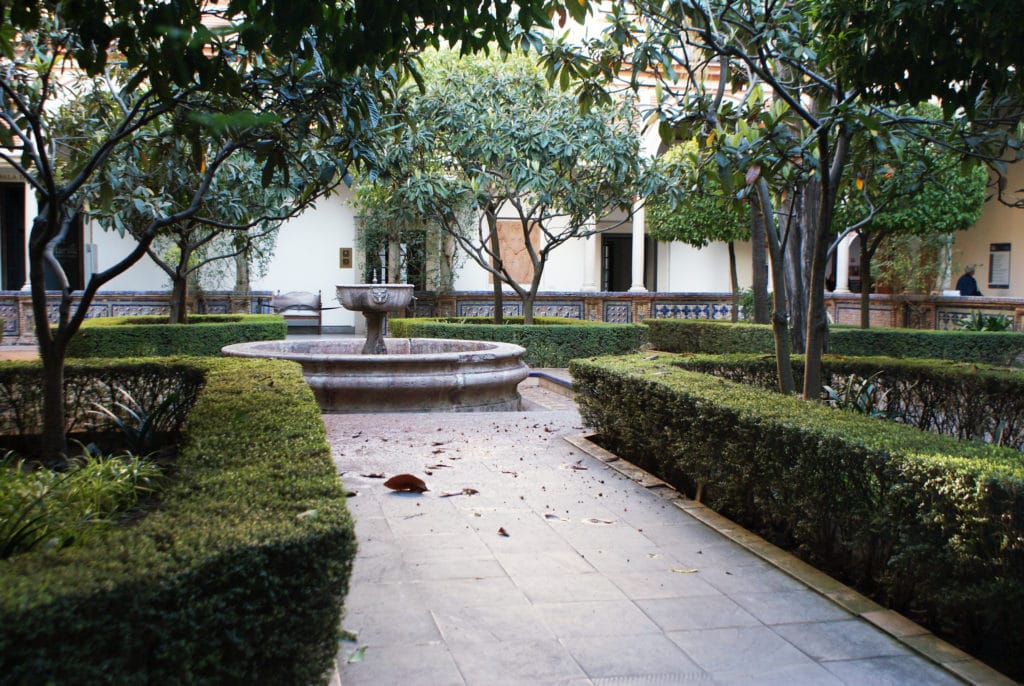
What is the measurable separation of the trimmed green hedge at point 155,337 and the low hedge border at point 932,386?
8.03m

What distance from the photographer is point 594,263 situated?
2367 centimetres

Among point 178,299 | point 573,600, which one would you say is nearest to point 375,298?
point 178,299

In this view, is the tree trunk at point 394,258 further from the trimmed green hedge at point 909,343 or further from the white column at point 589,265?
the trimmed green hedge at point 909,343

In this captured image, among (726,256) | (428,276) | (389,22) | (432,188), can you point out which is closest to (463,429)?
(389,22)

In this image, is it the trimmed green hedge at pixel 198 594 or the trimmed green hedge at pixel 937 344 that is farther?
the trimmed green hedge at pixel 937 344

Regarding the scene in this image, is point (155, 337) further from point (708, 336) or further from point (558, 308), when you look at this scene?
point (558, 308)

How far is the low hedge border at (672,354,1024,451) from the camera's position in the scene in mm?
5953

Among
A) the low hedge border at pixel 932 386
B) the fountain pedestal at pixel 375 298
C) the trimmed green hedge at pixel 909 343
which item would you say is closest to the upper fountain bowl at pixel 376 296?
the fountain pedestal at pixel 375 298

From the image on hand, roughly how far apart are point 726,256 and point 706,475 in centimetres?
1995

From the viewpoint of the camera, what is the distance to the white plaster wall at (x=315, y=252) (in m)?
21.6

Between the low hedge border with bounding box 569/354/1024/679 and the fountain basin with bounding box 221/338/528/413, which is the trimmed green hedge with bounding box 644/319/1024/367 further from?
the low hedge border with bounding box 569/354/1024/679

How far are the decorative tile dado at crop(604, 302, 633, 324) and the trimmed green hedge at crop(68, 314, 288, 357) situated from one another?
8552mm

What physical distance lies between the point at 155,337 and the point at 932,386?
1014 centimetres

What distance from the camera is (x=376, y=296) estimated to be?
33.9 ft
